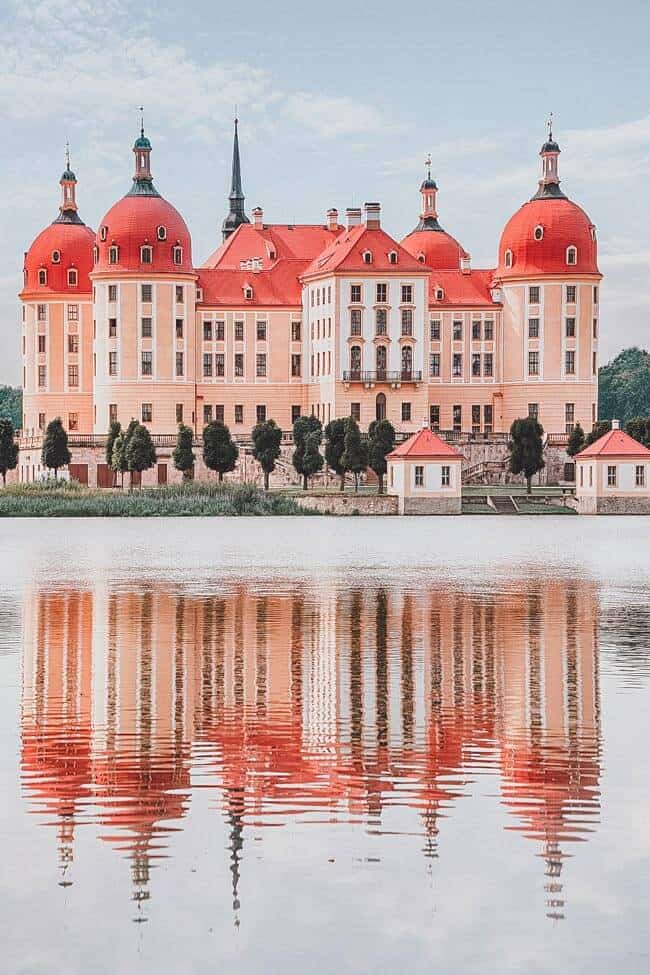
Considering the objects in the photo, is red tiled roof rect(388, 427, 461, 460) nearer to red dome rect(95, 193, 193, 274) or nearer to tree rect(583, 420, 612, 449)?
tree rect(583, 420, 612, 449)

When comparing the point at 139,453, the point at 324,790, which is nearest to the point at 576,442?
the point at 139,453

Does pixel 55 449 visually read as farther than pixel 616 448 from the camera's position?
Yes

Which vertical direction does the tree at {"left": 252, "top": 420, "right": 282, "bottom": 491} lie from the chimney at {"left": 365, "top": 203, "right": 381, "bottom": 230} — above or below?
below

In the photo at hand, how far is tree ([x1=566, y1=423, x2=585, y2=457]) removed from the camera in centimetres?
8275

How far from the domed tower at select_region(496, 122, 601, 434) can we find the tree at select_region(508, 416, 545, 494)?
422 inches

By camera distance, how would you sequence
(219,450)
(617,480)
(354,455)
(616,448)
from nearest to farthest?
(354,455)
(617,480)
(616,448)
(219,450)

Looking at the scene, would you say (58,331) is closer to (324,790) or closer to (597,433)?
(597,433)

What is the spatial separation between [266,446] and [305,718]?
65.6 m

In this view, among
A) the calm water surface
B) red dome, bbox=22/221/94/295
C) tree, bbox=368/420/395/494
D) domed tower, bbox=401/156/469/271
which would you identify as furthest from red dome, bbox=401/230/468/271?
the calm water surface

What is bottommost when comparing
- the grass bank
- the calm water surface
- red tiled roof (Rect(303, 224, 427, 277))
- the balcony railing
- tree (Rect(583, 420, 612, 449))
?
the calm water surface

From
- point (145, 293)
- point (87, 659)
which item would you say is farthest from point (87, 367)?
point (87, 659)

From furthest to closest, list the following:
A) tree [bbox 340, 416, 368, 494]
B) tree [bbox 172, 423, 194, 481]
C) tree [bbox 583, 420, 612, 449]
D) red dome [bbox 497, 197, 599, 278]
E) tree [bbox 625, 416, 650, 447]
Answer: red dome [bbox 497, 197, 599, 278]
tree [bbox 625, 416, 650, 447]
tree [bbox 583, 420, 612, 449]
tree [bbox 172, 423, 194, 481]
tree [bbox 340, 416, 368, 494]

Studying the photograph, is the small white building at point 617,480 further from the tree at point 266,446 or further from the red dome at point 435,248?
the red dome at point 435,248

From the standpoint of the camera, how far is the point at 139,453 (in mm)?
79062
